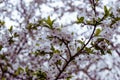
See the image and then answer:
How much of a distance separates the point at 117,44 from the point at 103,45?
192cm

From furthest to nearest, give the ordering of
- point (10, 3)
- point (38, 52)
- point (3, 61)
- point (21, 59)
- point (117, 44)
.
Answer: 1. point (10, 3)
2. point (117, 44)
3. point (21, 59)
4. point (3, 61)
5. point (38, 52)

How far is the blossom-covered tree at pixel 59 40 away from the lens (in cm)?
121

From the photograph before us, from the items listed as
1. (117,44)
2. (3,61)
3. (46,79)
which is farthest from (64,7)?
(46,79)

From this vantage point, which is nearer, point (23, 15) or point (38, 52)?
point (38, 52)

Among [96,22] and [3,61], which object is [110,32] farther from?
[3,61]

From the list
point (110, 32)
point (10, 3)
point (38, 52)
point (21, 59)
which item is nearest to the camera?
point (110, 32)

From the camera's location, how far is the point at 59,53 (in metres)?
1.27

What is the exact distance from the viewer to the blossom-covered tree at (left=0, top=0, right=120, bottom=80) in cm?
121

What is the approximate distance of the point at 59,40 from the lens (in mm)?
1217

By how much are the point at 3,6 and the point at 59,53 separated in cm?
219

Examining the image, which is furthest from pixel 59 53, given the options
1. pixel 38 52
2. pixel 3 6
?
pixel 3 6

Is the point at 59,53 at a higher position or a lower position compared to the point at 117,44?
higher

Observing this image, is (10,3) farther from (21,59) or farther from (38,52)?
(38,52)

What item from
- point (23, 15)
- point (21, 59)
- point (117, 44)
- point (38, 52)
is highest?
point (23, 15)
